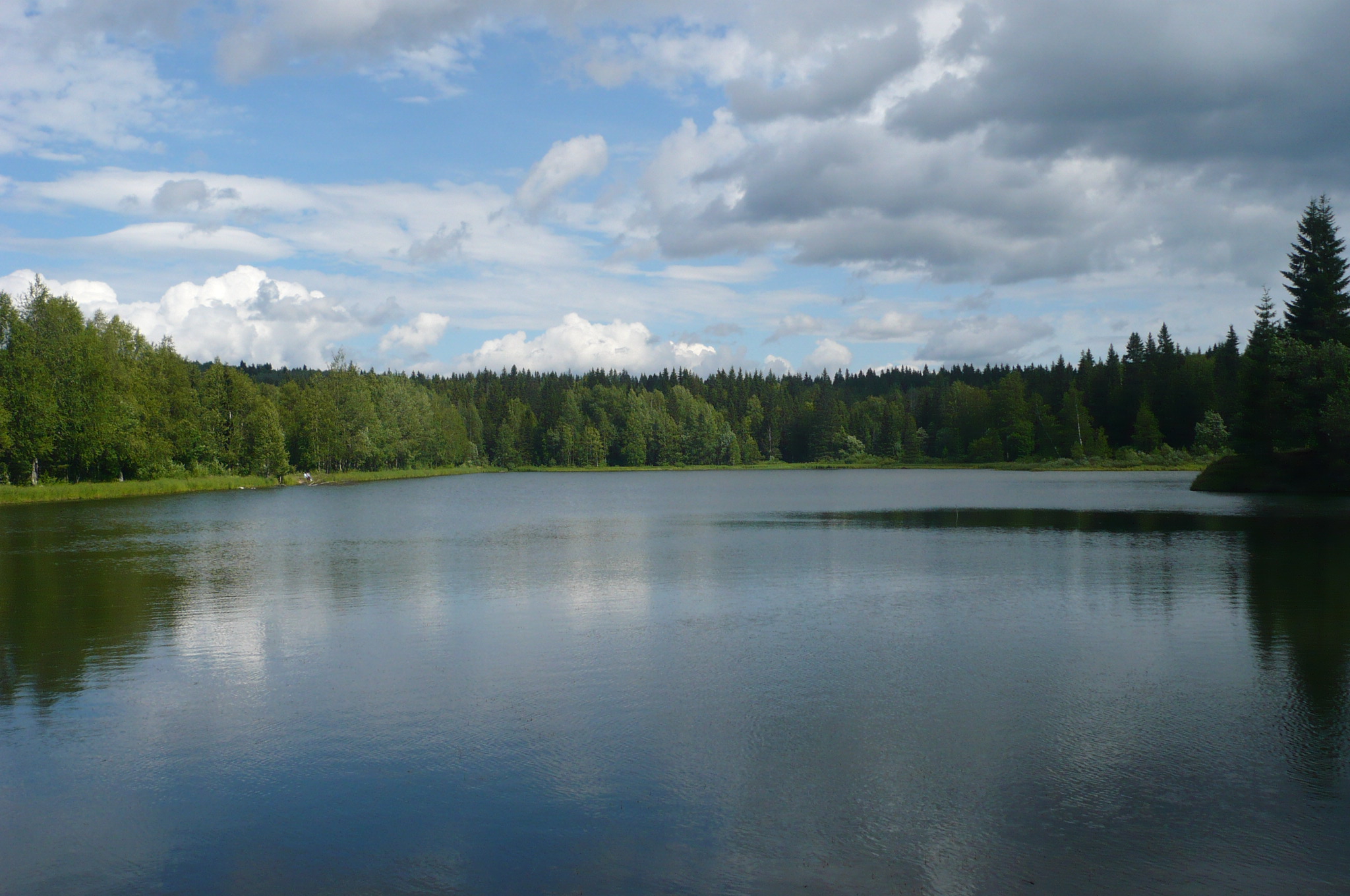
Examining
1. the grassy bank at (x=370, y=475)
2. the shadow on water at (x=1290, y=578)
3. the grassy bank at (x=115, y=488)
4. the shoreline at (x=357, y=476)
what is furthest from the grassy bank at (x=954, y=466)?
the grassy bank at (x=115, y=488)

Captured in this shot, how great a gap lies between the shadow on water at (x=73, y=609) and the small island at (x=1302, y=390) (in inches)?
2057

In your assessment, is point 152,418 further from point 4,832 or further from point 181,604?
point 4,832

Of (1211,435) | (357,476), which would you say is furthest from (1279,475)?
(357,476)

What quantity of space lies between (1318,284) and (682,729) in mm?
62637

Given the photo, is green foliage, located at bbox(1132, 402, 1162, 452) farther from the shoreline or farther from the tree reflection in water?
the tree reflection in water

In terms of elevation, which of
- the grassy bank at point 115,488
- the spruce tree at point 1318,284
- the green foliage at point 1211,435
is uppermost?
the spruce tree at point 1318,284

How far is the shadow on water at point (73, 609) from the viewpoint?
465 inches

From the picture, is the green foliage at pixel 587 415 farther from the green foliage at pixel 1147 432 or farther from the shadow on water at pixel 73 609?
the shadow on water at pixel 73 609

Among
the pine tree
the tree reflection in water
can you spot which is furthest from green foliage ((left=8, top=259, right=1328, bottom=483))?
the tree reflection in water

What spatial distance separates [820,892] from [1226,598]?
14465 mm

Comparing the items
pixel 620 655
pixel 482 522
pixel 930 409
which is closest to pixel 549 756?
pixel 620 655

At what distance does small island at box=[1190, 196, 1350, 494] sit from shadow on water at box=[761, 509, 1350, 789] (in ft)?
52.2

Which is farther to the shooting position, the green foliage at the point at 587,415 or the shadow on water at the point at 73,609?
the green foliage at the point at 587,415

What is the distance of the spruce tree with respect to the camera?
54375 mm
